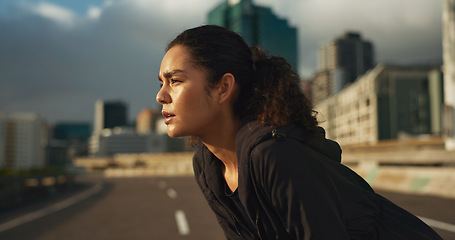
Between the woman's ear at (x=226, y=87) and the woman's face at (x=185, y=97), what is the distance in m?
0.05

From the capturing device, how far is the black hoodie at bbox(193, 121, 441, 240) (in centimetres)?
154

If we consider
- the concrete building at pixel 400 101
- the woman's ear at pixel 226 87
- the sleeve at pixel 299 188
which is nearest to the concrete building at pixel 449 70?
the woman's ear at pixel 226 87

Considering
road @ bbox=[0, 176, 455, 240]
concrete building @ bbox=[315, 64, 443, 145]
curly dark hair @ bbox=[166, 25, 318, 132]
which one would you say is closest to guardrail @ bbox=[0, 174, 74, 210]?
road @ bbox=[0, 176, 455, 240]

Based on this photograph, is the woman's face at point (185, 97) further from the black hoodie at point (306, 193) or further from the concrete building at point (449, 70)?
the concrete building at point (449, 70)

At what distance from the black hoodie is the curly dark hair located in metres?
0.10

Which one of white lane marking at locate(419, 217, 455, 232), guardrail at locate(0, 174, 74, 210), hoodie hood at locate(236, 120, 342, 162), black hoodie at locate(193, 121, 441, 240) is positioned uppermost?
hoodie hood at locate(236, 120, 342, 162)

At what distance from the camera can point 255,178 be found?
167cm

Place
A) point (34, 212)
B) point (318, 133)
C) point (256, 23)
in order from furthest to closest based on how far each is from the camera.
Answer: point (256, 23) < point (34, 212) < point (318, 133)

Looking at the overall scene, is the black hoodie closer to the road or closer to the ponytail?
the ponytail

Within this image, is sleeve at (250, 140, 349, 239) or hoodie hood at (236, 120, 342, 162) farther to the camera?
hoodie hood at (236, 120, 342, 162)

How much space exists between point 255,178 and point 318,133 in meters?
0.39

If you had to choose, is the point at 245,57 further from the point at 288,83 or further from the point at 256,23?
the point at 256,23

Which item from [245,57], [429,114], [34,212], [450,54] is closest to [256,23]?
[429,114]

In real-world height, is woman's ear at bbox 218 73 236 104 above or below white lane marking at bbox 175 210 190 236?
above
